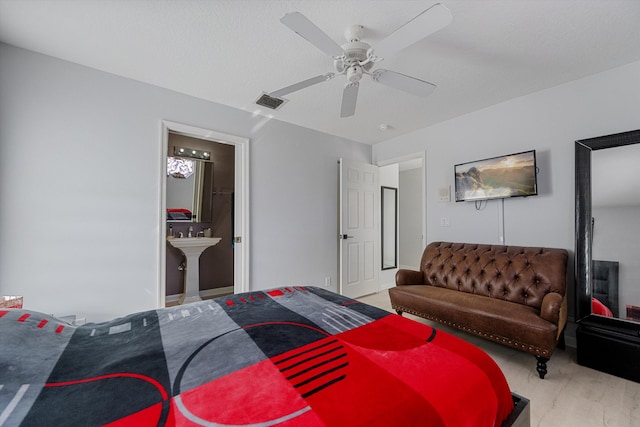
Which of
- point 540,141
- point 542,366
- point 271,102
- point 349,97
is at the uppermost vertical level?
point 271,102

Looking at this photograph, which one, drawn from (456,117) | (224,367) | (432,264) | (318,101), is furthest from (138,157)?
(456,117)

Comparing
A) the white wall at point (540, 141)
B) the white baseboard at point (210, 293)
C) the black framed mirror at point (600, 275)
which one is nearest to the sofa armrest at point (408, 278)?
the white wall at point (540, 141)

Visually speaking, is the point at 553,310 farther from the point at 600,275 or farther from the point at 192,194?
the point at 192,194

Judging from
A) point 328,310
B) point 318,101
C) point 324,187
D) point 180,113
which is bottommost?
point 328,310

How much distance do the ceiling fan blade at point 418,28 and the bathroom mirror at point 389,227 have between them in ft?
13.3

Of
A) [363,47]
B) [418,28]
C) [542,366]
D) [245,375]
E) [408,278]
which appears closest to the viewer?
[245,375]

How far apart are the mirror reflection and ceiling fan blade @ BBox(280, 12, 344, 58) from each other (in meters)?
2.50

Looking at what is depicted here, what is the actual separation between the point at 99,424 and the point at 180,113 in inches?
111

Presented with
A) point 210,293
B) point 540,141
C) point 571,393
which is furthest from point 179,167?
point 571,393

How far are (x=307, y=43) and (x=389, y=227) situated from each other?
4.38m

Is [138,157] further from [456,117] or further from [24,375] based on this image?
[456,117]

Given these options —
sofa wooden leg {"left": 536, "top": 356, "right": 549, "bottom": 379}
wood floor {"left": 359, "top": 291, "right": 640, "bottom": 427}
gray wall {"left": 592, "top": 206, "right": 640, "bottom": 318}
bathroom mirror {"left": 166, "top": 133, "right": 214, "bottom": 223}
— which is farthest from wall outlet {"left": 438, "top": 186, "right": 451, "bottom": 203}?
bathroom mirror {"left": 166, "top": 133, "right": 214, "bottom": 223}

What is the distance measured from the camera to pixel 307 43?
1988mm

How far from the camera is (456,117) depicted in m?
3.39
